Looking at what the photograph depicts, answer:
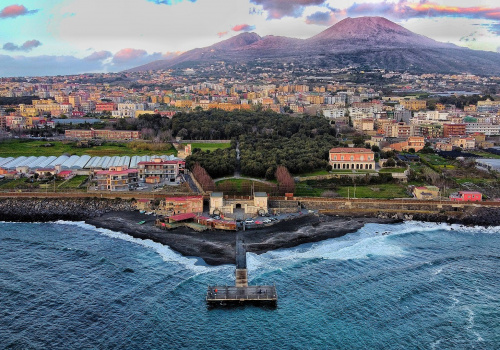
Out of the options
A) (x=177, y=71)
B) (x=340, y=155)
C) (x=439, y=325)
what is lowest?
(x=439, y=325)

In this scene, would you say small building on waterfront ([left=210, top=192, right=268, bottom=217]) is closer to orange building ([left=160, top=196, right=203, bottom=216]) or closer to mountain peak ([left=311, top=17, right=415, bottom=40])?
orange building ([left=160, top=196, right=203, bottom=216])

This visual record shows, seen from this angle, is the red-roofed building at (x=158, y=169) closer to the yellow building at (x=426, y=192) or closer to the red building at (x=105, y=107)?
the yellow building at (x=426, y=192)

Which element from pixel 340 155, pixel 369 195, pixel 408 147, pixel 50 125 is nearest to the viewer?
pixel 369 195

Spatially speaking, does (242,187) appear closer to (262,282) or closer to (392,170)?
(392,170)

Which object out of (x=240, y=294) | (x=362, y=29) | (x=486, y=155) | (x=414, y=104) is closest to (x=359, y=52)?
(x=362, y=29)

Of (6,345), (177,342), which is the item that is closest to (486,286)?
(177,342)

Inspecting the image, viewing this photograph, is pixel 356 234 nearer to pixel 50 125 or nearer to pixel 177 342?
pixel 177 342

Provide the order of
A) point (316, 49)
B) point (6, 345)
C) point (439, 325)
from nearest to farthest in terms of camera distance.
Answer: point (6, 345) → point (439, 325) → point (316, 49)

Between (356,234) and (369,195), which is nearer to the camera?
(356,234)
